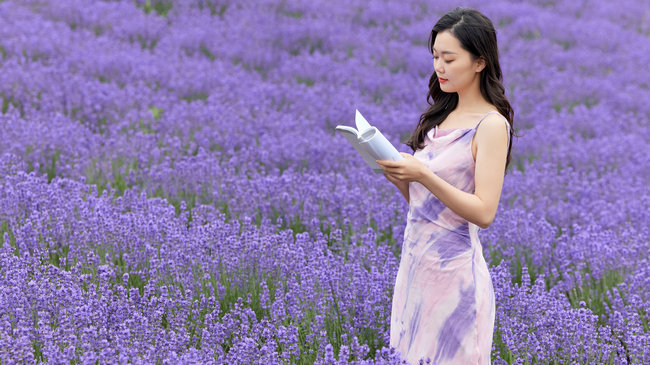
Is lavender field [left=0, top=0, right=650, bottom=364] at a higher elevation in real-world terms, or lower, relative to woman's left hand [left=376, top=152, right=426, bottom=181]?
lower

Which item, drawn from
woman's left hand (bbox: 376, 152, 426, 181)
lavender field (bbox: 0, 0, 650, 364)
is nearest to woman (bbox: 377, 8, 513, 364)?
woman's left hand (bbox: 376, 152, 426, 181)

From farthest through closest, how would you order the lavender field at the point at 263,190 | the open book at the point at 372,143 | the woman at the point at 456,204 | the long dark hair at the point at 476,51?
the lavender field at the point at 263,190 < the long dark hair at the point at 476,51 < the woman at the point at 456,204 < the open book at the point at 372,143

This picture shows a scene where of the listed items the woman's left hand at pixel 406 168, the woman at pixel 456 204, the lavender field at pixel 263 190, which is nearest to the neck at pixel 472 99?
the woman at pixel 456 204

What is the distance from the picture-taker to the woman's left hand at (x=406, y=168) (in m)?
2.24

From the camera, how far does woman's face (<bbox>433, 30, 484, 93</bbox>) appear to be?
246 cm

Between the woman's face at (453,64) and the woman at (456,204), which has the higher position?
the woman's face at (453,64)

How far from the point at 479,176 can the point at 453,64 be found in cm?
43

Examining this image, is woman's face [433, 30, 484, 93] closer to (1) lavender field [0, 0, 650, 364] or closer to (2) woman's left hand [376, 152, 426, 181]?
(2) woman's left hand [376, 152, 426, 181]

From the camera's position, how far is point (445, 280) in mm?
2381

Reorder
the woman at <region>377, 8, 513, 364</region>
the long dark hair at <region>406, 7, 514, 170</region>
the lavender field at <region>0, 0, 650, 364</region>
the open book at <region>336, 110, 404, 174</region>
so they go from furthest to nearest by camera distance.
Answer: the lavender field at <region>0, 0, 650, 364</region>, the long dark hair at <region>406, 7, 514, 170</region>, the woman at <region>377, 8, 513, 364</region>, the open book at <region>336, 110, 404, 174</region>

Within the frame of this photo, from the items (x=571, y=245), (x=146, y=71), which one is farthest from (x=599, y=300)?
(x=146, y=71)

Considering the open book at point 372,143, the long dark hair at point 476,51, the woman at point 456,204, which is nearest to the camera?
the open book at point 372,143

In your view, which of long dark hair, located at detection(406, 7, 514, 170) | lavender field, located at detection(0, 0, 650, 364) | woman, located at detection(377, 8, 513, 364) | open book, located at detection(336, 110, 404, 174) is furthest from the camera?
lavender field, located at detection(0, 0, 650, 364)

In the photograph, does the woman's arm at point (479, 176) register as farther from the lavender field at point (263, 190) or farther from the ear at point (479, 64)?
the lavender field at point (263, 190)
